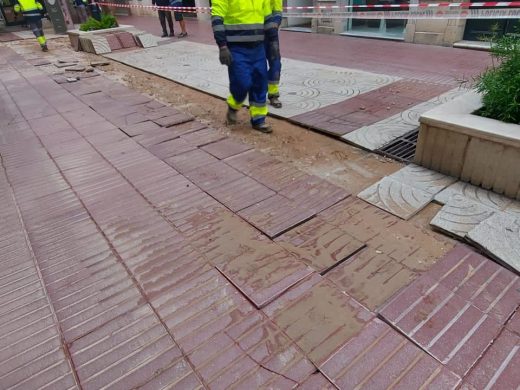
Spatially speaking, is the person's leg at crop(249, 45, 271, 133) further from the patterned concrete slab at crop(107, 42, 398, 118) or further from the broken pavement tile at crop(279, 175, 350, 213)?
the broken pavement tile at crop(279, 175, 350, 213)

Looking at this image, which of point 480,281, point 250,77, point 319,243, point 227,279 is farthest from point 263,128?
→ point 480,281

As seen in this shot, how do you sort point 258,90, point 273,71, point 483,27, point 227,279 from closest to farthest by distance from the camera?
1. point 227,279
2. point 258,90
3. point 273,71
4. point 483,27

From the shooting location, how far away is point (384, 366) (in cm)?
176

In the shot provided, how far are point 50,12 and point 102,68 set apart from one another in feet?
23.6

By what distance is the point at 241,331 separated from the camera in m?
1.96

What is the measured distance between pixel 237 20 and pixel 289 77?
8.62ft

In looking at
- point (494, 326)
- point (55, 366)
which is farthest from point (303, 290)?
point (55, 366)

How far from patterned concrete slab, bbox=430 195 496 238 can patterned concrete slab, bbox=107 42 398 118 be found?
2483mm

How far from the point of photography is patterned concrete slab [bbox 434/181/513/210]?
276 centimetres

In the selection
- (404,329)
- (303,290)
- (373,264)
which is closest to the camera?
(404,329)

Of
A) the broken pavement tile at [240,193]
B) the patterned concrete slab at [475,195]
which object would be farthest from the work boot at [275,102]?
the patterned concrete slab at [475,195]

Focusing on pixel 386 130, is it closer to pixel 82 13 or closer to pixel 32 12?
pixel 32 12

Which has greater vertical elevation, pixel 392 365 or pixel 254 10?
pixel 254 10

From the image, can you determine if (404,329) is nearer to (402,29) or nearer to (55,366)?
(55,366)
